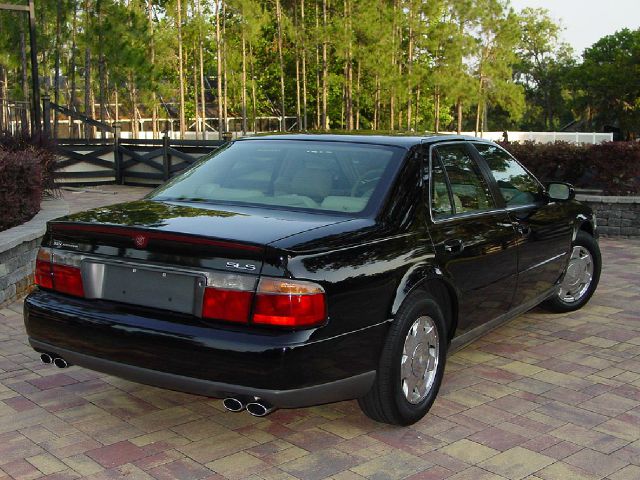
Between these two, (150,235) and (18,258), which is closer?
(150,235)

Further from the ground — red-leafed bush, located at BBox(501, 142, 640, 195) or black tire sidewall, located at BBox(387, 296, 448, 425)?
red-leafed bush, located at BBox(501, 142, 640, 195)

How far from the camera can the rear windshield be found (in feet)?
14.1

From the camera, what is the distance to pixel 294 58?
5672 cm

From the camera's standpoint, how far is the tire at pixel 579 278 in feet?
22.5

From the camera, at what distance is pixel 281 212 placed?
414cm

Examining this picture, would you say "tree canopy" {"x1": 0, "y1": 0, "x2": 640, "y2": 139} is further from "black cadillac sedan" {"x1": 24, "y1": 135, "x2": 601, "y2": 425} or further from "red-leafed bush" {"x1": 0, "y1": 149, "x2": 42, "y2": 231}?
"black cadillac sedan" {"x1": 24, "y1": 135, "x2": 601, "y2": 425}

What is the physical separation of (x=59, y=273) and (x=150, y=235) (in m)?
0.69

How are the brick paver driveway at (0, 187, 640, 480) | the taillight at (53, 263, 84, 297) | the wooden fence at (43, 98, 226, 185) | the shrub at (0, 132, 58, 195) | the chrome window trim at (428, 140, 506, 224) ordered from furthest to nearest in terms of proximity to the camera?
1. the wooden fence at (43, 98, 226, 185)
2. the shrub at (0, 132, 58, 195)
3. the chrome window trim at (428, 140, 506, 224)
4. the taillight at (53, 263, 84, 297)
5. the brick paver driveway at (0, 187, 640, 480)

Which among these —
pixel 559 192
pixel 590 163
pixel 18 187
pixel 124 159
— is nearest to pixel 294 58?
pixel 124 159

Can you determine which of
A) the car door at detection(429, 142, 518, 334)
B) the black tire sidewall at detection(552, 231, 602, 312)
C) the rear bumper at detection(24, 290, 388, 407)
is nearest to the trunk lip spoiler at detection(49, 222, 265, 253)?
the rear bumper at detection(24, 290, 388, 407)

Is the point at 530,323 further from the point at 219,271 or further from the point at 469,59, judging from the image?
the point at 469,59

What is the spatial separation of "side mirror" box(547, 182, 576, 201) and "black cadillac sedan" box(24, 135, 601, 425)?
94 centimetres

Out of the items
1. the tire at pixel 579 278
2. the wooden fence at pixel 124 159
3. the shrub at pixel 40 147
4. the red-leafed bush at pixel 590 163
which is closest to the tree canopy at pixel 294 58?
the wooden fence at pixel 124 159

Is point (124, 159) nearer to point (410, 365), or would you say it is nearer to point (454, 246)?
point (454, 246)
